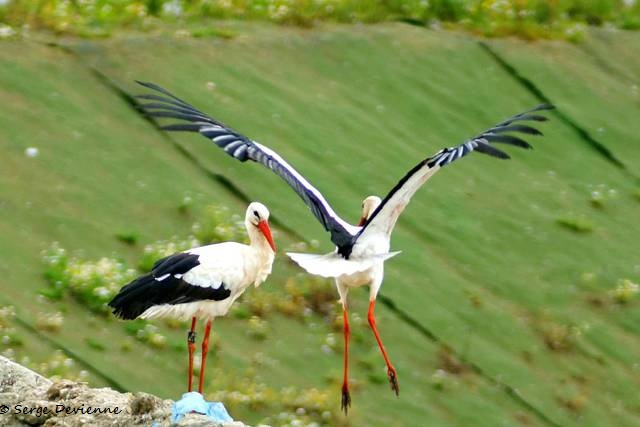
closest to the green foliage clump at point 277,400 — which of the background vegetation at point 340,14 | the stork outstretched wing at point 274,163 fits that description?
the stork outstretched wing at point 274,163

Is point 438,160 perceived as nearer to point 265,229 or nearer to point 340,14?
point 265,229

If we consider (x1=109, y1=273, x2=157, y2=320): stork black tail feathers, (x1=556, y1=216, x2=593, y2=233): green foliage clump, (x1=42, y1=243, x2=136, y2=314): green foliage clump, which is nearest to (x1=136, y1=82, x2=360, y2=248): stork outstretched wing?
(x1=109, y1=273, x2=157, y2=320): stork black tail feathers

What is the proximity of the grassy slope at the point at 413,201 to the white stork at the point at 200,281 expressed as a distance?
1.03 m

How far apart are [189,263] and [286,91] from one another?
6247 millimetres

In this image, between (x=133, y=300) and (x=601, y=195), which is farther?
(x=601, y=195)

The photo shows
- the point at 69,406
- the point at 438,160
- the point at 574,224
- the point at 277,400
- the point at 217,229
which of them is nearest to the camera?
the point at 69,406

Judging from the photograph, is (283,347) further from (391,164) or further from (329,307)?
(391,164)

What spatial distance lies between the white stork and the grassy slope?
3.39 ft

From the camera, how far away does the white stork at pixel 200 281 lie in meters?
11.9

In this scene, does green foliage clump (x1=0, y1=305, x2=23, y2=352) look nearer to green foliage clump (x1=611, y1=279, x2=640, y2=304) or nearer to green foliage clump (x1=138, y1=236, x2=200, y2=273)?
green foliage clump (x1=138, y1=236, x2=200, y2=273)

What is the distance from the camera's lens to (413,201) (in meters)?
17.1

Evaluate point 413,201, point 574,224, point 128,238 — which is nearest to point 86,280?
point 128,238

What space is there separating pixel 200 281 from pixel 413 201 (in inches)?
209

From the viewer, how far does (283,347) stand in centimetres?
1409
